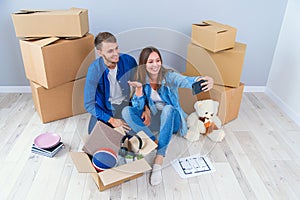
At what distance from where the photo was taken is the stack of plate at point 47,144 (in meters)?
1.25

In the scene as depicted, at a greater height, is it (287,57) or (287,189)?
(287,57)

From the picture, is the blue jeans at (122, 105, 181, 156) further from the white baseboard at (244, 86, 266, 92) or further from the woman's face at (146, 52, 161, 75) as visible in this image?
the white baseboard at (244, 86, 266, 92)

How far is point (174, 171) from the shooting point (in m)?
1.19

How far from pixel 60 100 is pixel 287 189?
121cm

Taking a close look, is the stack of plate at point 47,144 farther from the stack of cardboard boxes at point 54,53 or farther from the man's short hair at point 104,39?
the man's short hair at point 104,39

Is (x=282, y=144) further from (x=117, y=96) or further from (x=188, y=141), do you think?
(x=117, y=96)

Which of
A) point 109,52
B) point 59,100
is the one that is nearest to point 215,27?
point 109,52

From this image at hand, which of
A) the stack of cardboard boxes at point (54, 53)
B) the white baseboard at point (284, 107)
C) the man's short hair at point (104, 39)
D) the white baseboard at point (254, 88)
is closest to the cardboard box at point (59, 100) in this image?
the stack of cardboard boxes at point (54, 53)

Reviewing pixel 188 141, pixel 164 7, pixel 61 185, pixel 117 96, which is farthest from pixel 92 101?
pixel 164 7

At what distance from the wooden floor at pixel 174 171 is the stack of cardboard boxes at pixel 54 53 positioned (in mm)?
143

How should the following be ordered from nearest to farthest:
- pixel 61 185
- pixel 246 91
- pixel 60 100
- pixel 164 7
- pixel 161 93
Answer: pixel 61 185 → pixel 161 93 → pixel 60 100 → pixel 164 7 → pixel 246 91

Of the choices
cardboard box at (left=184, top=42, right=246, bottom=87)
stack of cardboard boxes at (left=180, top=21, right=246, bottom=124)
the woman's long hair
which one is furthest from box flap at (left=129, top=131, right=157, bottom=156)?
cardboard box at (left=184, top=42, right=246, bottom=87)

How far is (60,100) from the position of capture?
4.90ft

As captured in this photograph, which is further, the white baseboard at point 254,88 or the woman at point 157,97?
the white baseboard at point 254,88
